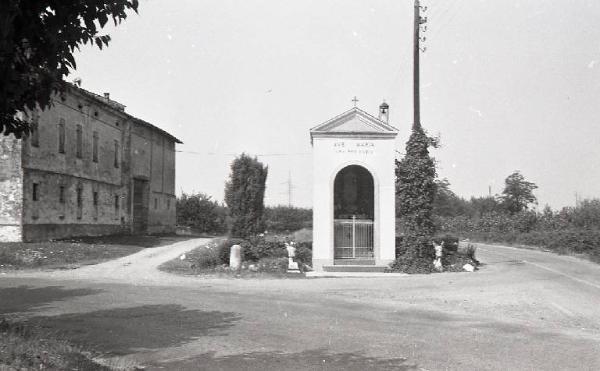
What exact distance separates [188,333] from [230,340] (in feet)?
2.94

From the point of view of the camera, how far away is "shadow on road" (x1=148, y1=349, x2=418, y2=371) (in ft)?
22.2

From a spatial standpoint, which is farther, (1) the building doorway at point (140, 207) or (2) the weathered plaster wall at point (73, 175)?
(1) the building doorway at point (140, 207)

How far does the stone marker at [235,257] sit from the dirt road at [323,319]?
5.91 ft

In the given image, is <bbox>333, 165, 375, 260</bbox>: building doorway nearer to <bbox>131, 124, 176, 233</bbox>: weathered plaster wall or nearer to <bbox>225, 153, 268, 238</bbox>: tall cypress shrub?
<bbox>225, 153, 268, 238</bbox>: tall cypress shrub

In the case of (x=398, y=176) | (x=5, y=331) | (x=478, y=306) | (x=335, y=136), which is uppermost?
(x=335, y=136)

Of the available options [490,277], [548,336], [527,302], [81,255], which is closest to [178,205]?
[81,255]

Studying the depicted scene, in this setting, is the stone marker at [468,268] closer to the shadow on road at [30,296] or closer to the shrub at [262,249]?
the shrub at [262,249]

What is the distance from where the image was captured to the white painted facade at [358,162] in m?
20.9

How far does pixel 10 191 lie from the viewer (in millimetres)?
26078

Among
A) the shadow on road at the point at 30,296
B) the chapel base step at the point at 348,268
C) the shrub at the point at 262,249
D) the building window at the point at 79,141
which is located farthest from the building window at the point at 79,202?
the shadow on road at the point at 30,296

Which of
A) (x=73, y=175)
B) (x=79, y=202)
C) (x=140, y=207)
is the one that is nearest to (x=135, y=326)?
(x=73, y=175)

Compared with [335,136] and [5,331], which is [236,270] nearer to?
[335,136]

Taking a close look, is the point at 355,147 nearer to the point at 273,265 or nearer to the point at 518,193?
the point at 273,265

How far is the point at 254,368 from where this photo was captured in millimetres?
6707
